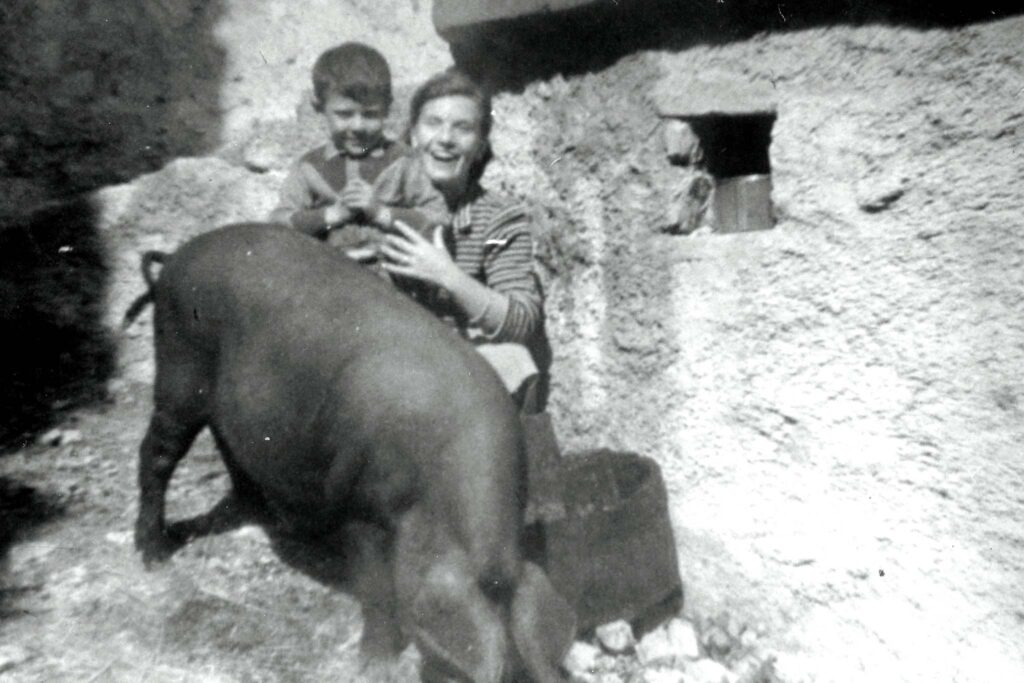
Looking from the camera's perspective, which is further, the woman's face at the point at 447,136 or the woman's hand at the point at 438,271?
the woman's face at the point at 447,136

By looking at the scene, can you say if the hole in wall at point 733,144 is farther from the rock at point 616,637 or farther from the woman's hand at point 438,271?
the rock at point 616,637

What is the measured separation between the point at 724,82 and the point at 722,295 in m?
0.62

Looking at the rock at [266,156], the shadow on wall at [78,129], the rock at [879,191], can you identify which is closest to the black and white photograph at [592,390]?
the rock at [879,191]

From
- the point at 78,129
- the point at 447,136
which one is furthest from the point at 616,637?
the point at 78,129

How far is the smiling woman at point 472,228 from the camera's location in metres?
2.98

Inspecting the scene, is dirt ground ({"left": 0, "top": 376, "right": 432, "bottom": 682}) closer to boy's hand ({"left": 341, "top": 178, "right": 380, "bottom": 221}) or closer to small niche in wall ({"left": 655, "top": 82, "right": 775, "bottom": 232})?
boy's hand ({"left": 341, "top": 178, "right": 380, "bottom": 221})

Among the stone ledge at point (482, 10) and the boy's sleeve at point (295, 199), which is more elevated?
the stone ledge at point (482, 10)

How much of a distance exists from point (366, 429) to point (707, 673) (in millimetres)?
1242

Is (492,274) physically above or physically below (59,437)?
above

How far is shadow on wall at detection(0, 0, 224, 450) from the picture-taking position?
4.21m

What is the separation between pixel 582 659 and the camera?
103 inches

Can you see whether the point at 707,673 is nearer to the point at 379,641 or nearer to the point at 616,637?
the point at 616,637

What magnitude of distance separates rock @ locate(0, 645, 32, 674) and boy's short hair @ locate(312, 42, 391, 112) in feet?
6.55

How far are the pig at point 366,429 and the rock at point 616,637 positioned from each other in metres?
0.60
